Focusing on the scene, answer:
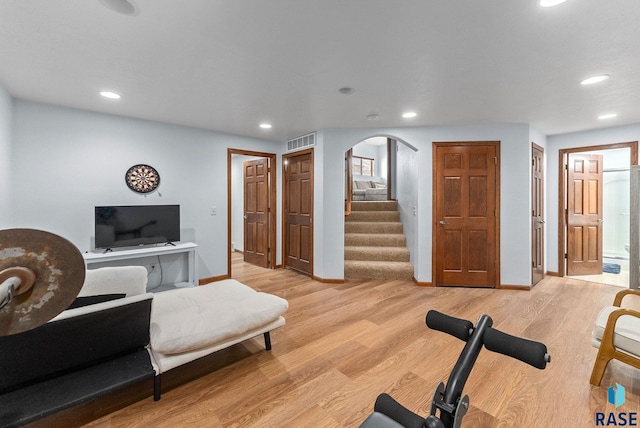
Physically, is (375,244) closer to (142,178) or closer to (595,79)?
(595,79)

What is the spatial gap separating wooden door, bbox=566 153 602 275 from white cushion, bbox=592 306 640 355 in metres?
3.18

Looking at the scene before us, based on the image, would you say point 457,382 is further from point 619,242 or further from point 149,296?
point 619,242

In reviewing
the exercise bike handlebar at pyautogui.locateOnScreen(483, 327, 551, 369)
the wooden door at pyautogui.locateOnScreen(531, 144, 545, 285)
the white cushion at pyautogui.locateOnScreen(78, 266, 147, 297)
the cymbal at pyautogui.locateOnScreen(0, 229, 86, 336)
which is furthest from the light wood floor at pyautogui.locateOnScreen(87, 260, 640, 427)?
the cymbal at pyautogui.locateOnScreen(0, 229, 86, 336)

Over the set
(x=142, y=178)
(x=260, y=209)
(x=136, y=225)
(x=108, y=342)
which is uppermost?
(x=142, y=178)

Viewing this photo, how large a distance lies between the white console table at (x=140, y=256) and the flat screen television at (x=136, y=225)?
0.39ft

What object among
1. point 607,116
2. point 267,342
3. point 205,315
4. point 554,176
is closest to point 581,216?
point 554,176

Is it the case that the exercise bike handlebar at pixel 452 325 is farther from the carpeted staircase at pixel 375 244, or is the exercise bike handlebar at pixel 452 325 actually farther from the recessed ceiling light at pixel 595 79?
the carpeted staircase at pixel 375 244

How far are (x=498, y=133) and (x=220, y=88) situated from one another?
147 inches

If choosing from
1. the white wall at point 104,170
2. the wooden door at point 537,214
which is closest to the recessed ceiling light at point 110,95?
the white wall at point 104,170

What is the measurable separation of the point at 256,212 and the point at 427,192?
314 cm

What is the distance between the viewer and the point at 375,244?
505 cm

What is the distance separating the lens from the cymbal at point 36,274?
0.59 metres

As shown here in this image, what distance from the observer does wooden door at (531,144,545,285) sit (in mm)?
4098

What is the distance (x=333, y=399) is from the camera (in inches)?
70.9
